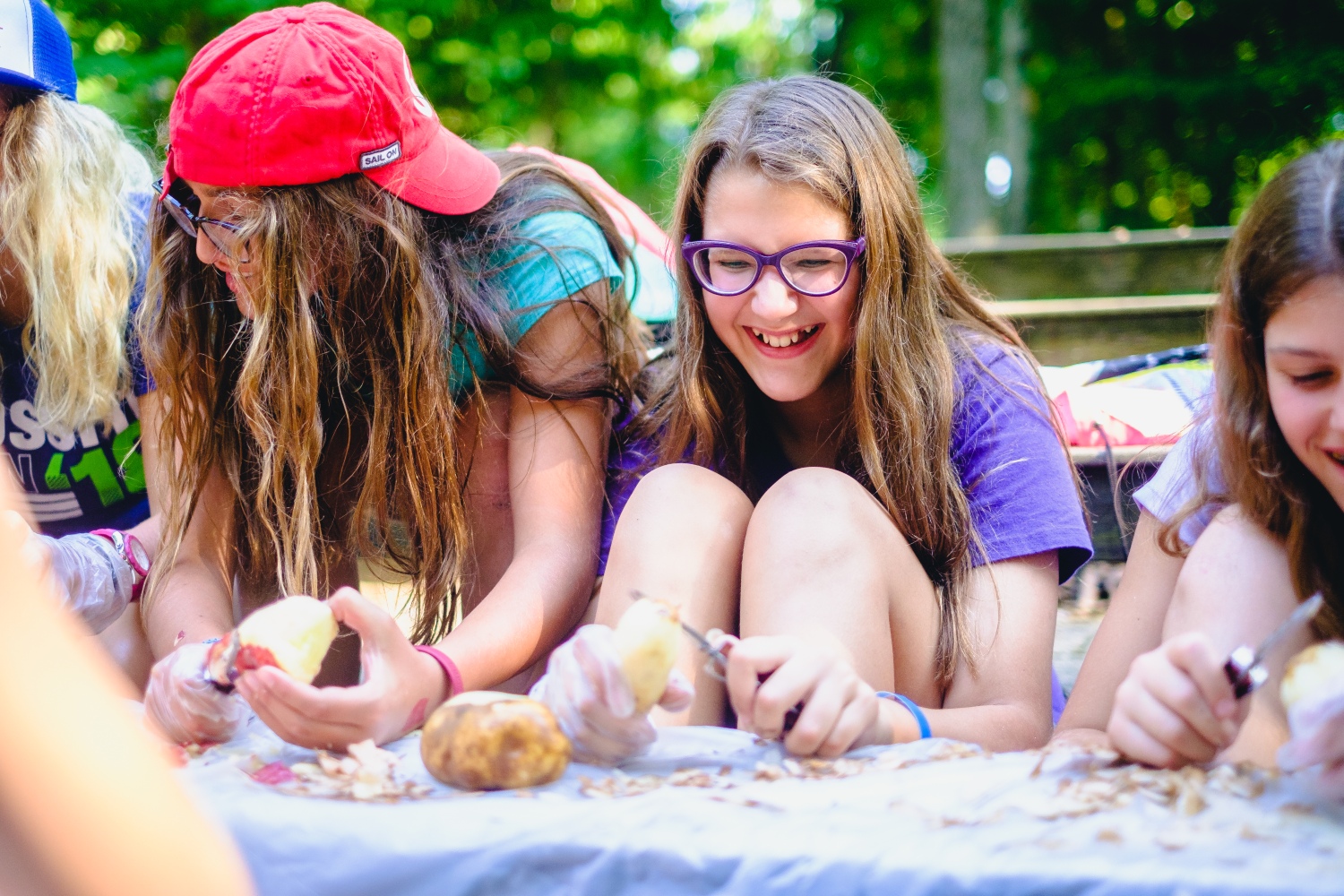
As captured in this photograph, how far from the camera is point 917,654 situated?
150cm

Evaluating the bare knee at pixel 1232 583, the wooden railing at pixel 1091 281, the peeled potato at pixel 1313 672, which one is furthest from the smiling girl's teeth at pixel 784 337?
A: the wooden railing at pixel 1091 281

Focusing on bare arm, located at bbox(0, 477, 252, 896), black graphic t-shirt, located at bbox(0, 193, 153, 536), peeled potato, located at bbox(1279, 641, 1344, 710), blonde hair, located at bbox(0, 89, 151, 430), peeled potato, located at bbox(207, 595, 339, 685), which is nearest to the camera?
bare arm, located at bbox(0, 477, 252, 896)

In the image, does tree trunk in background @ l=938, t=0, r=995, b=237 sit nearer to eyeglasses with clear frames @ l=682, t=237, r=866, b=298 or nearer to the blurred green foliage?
the blurred green foliage

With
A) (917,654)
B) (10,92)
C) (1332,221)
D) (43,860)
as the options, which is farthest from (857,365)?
(10,92)

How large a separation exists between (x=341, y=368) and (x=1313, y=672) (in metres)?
1.32

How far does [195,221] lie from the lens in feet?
5.37

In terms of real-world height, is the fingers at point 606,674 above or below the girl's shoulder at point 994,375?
below

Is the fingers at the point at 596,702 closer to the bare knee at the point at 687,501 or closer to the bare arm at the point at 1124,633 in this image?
the bare knee at the point at 687,501

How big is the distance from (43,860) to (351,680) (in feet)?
5.30

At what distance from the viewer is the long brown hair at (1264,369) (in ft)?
3.80

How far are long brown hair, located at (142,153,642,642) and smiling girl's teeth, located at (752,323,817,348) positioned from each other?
Result: 0.94 feet

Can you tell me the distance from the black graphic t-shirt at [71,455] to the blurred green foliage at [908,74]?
3834 mm

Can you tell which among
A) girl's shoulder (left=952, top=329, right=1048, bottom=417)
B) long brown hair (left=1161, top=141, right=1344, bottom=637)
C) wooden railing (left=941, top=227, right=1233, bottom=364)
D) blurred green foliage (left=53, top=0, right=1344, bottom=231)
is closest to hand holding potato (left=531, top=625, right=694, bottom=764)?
long brown hair (left=1161, top=141, right=1344, bottom=637)

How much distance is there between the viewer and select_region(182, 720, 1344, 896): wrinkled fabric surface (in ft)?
2.63
